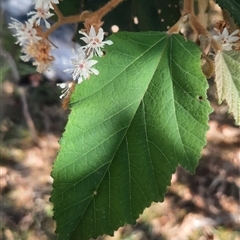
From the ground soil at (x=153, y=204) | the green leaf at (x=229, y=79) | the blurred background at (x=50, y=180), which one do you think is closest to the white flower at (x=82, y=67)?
the green leaf at (x=229, y=79)

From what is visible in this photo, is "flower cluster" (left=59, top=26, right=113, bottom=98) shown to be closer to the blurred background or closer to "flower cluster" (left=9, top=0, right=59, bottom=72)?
"flower cluster" (left=9, top=0, right=59, bottom=72)

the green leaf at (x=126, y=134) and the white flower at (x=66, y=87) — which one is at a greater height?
the white flower at (x=66, y=87)

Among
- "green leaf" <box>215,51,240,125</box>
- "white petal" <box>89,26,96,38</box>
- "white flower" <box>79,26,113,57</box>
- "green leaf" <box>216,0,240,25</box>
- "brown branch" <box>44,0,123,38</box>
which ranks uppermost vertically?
"brown branch" <box>44,0,123,38</box>

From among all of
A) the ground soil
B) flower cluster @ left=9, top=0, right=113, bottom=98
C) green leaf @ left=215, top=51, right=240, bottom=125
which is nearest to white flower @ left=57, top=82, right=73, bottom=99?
flower cluster @ left=9, top=0, right=113, bottom=98

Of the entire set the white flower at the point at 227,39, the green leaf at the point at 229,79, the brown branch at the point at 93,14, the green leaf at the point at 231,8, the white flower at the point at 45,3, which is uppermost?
the white flower at the point at 45,3

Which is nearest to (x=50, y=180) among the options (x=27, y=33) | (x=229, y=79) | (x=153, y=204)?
(x=153, y=204)

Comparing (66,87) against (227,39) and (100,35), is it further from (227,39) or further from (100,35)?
(227,39)

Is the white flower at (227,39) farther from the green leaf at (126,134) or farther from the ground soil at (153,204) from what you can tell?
the ground soil at (153,204)

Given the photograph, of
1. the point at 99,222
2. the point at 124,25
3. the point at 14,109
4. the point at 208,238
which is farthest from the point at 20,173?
the point at 99,222
